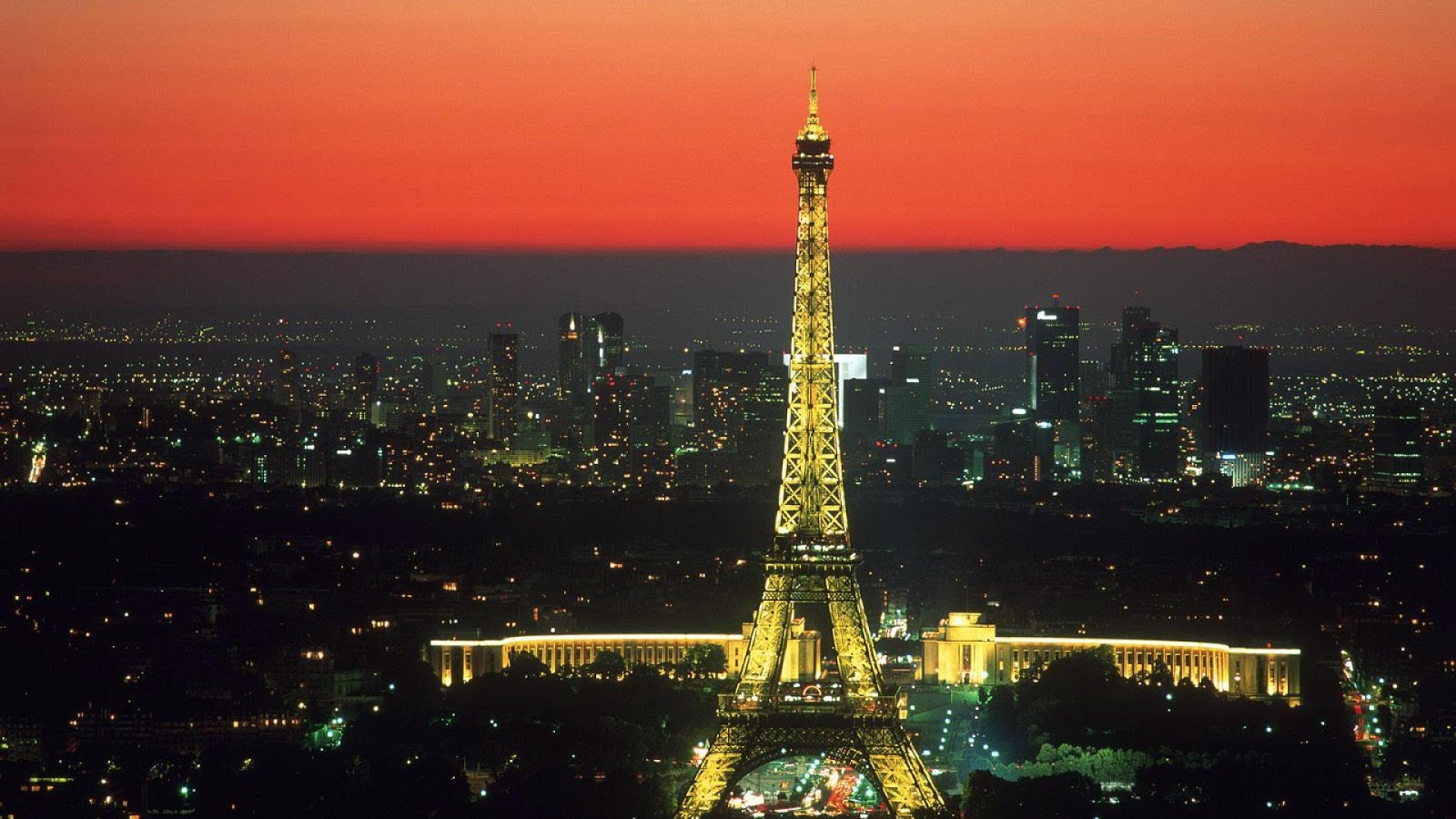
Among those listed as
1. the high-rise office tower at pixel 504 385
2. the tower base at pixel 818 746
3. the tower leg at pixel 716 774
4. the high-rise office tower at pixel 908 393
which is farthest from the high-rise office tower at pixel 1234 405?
the tower leg at pixel 716 774

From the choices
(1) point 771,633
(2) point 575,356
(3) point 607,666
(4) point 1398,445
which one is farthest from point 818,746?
(2) point 575,356

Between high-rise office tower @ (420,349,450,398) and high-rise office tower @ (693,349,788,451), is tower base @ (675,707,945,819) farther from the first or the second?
high-rise office tower @ (420,349,450,398)

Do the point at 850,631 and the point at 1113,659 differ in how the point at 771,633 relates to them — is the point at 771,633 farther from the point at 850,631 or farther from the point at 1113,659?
the point at 1113,659

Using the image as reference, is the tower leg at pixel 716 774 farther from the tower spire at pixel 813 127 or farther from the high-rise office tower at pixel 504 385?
the high-rise office tower at pixel 504 385

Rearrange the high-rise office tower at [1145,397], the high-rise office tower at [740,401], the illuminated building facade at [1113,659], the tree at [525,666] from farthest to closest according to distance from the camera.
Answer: the high-rise office tower at [1145,397], the high-rise office tower at [740,401], the illuminated building facade at [1113,659], the tree at [525,666]

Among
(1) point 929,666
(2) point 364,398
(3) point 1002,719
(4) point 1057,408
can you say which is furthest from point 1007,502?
(3) point 1002,719

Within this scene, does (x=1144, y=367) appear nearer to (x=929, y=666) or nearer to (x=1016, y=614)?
(x=1016, y=614)

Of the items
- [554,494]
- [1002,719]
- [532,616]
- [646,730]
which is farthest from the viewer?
[554,494]

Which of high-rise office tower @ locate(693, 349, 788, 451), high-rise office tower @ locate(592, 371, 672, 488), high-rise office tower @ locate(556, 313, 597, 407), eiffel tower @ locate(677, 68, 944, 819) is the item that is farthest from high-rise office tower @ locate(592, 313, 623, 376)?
eiffel tower @ locate(677, 68, 944, 819)
